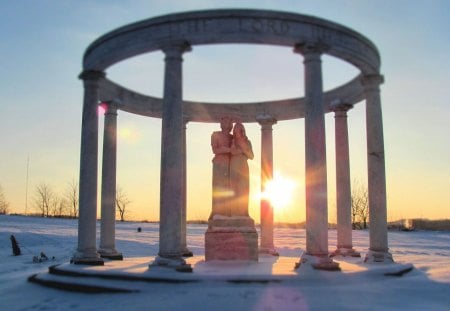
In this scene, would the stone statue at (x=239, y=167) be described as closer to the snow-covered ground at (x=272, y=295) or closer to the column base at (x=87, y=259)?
the column base at (x=87, y=259)

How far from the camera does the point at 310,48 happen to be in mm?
26922

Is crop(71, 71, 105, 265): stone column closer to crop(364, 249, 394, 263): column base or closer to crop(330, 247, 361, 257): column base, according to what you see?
crop(364, 249, 394, 263): column base

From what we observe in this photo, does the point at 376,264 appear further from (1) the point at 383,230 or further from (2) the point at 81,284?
(2) the point at 81,284

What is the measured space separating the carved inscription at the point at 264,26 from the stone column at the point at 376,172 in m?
7.58

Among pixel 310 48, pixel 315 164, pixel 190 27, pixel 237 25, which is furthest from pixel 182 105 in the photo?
pixel 315 164

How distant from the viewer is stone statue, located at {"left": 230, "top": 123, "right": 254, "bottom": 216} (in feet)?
107

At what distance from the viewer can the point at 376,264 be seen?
95.9 ft

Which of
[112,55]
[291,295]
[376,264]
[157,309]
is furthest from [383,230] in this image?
[112,55]

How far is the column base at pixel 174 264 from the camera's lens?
24828 mm

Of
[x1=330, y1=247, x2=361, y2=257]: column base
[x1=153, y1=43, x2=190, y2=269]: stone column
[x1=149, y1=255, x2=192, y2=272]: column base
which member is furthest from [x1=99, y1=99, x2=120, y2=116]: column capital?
[x1=330, y1=247, x2=361, y2=257]: column base

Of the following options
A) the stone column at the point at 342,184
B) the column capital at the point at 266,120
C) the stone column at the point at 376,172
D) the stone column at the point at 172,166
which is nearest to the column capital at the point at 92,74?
the stone column at the point at 172,166

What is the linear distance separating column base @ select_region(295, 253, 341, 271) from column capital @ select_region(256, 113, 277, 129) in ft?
53.9

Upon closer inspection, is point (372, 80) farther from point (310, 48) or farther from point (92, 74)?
point (92, 74)

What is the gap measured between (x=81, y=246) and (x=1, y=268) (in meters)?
9.87
